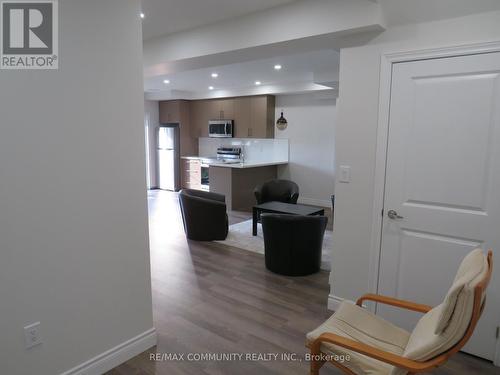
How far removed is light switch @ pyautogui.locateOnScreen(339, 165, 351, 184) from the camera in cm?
275

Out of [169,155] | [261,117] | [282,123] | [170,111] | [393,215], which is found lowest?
[393,215]

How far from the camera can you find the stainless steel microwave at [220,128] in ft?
27.0

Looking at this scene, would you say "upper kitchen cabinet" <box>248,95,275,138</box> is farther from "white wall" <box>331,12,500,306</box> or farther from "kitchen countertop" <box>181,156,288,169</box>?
"white wall" <box>331,12,500,306</box>

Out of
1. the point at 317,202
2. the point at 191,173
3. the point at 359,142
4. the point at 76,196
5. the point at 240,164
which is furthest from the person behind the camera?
the point at 191,173

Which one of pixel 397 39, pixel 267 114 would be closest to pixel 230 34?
pixel 397 39

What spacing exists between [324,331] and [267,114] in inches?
252

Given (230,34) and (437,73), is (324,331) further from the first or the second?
(230,34)

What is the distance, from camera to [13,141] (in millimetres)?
1683

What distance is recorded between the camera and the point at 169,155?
898cm

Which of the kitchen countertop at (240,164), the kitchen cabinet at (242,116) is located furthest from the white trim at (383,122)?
the kitchen cabinet at (242,116)

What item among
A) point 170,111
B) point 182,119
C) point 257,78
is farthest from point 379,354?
Result: point 170,111

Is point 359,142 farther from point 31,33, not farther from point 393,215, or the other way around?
point 31,33

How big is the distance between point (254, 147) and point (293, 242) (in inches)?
203

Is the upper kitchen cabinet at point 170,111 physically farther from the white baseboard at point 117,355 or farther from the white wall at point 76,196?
the white baseboard at point 117,355
